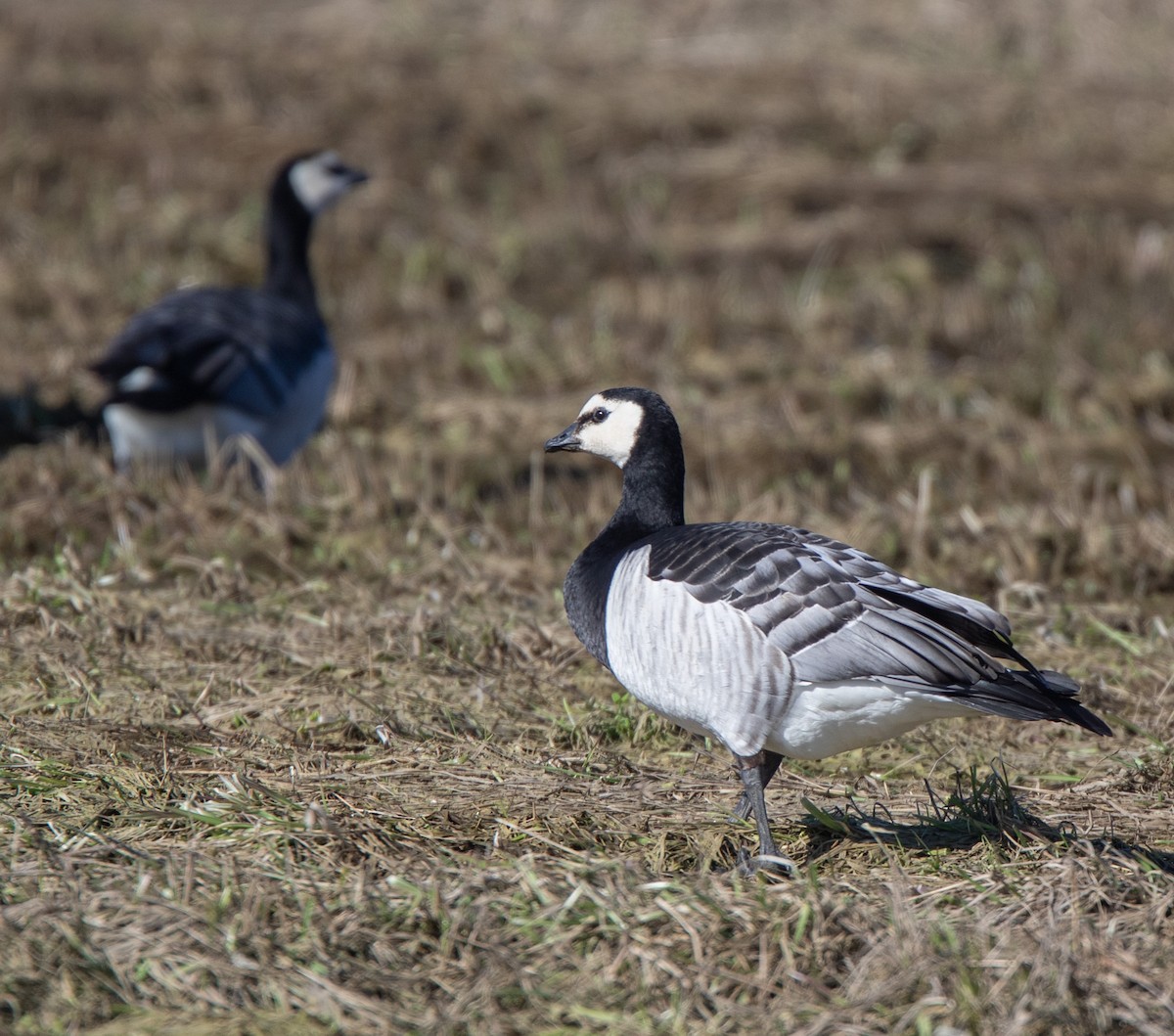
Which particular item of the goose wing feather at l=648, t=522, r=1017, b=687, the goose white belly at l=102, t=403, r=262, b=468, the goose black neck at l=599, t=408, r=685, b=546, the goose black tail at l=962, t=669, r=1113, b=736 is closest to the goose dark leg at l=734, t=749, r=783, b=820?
the goose wing feather at l=648, t=522, r=1017, b=687

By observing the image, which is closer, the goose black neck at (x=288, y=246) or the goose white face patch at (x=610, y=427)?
the goose white face patch at (x=610, y=427)

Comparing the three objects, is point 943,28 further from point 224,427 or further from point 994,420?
point 224,427

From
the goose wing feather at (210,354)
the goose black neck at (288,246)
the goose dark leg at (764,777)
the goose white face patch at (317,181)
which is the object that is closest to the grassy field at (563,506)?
the goose dark leg at (764,777)

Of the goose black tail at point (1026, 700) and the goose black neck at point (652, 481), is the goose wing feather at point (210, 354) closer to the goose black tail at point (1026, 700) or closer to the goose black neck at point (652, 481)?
the goose black neck at point (652, 481)

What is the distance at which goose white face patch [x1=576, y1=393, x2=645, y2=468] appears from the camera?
5145 mm

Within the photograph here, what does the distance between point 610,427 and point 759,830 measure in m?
1.57

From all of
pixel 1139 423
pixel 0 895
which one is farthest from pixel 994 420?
Result: pixel 0 895

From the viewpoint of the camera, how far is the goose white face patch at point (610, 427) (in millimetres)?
5145

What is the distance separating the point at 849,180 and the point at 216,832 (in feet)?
34.9

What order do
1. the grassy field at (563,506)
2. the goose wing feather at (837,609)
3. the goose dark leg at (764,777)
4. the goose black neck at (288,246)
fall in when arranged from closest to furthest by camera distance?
the grassy field at (563,506) → the goose wing feather at (837,609) → the goose dark leg at (764,777) → the goose black neck at (288,246)

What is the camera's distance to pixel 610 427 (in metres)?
5.21

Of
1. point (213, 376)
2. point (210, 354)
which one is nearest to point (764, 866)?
point (213, 376)

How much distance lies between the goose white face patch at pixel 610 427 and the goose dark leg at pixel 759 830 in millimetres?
1255

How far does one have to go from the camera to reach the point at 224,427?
8.46 m
